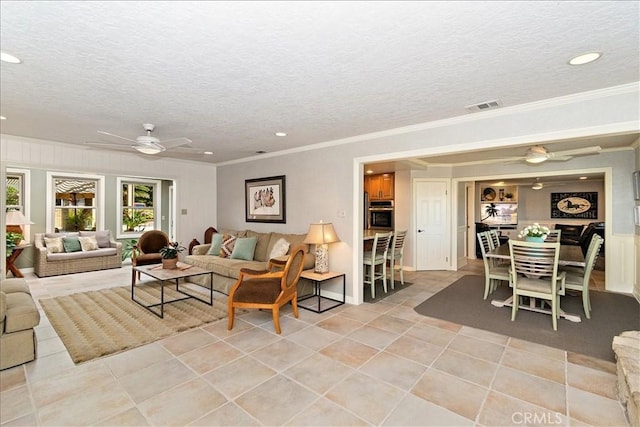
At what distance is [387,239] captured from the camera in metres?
5.15

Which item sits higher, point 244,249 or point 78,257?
point 244,249

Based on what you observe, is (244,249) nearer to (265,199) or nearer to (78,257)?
(265,199)

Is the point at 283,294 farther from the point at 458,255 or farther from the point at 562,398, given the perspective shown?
the point at 458,255

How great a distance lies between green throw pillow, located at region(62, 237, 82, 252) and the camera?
664 cm

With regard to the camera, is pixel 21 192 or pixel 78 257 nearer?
pixel 78 257

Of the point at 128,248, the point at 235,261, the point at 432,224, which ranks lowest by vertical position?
the point at 128,248

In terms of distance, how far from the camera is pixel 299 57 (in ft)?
6.86

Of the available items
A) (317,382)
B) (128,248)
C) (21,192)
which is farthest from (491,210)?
(21,192)

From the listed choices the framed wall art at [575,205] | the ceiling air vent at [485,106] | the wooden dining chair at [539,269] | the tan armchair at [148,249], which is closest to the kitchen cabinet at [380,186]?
the wooden dining chair at [539,269]

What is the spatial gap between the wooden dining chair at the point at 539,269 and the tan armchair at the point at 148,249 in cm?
584

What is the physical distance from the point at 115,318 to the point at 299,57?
375 cm

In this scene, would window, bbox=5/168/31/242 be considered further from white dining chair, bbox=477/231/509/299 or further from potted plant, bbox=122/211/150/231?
white dining chair, bbox=477/231/509/299

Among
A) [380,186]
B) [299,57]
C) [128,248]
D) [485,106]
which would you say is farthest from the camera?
[128,248]

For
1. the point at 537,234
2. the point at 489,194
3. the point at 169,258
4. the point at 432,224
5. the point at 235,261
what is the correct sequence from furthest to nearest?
the point at 489,194 < the point at 432,224 < the point at 235,261 < the point at 169,258 < the point at 537,234
